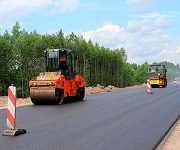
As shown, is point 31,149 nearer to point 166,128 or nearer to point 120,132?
point 120,132

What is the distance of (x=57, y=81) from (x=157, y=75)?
25.0 m

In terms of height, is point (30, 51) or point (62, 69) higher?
point (30, 51)

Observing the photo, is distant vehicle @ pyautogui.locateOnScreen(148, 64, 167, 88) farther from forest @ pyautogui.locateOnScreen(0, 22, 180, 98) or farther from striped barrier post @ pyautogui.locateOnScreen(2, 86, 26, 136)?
striped barrier post @ pyautogui.locateOnScreen(2, 86, 26, 136)

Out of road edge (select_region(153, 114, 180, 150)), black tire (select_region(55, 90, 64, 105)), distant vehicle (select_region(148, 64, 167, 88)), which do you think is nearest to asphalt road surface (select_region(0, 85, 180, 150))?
road edge (select_region(153, 114, 180, 150))

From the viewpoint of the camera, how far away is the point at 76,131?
806cm

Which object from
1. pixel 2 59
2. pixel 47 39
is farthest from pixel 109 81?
pixel 2 59

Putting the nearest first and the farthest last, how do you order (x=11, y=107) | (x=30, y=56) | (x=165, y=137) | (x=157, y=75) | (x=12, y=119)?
(x=165, y=137)
(x=12, y=119)
(x=11, y=107)
(x=157, y=75)
(x=30, y=56)

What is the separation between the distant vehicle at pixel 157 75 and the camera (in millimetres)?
38000

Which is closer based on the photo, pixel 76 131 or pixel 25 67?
pixel 76 131

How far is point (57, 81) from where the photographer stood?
15.4 meters

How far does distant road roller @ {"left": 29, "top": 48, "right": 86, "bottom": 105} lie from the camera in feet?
50.3

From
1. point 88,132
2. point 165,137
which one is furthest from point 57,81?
point 165,137

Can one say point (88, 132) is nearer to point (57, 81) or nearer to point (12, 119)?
point (12, 119)

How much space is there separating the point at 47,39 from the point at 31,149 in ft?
166
